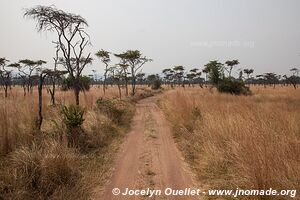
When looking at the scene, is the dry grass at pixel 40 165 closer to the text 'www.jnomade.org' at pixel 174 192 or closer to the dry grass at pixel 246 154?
the text 'www.jnomade.org' at pixel 174 192

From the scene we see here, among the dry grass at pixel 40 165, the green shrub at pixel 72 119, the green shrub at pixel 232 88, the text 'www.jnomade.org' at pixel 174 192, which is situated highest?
the green shrub at pixel 232 88

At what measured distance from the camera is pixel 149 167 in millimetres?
7176

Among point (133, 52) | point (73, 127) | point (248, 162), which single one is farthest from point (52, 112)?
point (133, 52)

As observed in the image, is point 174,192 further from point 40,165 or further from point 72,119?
point 72,119

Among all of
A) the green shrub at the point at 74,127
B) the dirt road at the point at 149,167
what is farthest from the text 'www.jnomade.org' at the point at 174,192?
the green shrub at the point at 74,127

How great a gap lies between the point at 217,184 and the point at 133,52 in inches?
1371

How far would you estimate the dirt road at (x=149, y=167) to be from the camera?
5.88 m

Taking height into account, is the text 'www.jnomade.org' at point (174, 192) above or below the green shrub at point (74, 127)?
Answer: below

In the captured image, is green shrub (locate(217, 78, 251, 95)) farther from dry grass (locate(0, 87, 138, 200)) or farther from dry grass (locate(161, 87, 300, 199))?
dry grass (locate(0, 87, 138, 200))

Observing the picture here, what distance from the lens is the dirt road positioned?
588 centimetres

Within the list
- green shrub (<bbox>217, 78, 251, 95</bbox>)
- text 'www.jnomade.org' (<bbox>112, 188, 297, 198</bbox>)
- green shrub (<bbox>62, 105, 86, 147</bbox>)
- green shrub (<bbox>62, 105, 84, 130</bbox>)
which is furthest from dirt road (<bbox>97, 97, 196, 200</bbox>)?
green shrub (<bbox>217, 78, 251, 95</bbox>)

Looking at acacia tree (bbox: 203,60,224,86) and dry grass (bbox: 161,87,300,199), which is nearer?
dry grass (bbox: 161,87,300,199)

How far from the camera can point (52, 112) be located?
12.3 metres

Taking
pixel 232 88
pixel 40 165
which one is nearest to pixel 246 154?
pixel 40 165
